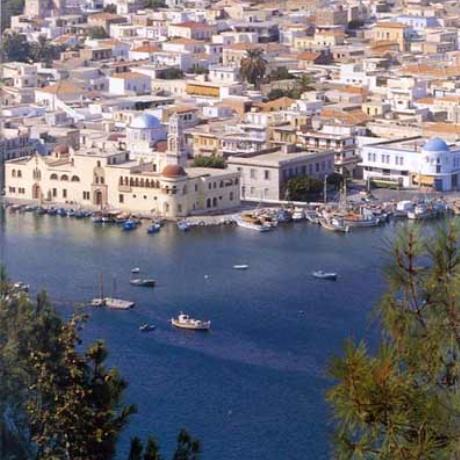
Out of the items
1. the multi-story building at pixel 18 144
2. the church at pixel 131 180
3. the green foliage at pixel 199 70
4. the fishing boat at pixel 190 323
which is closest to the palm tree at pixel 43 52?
the green foliage at pixel 199 70

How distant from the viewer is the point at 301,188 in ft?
28.6

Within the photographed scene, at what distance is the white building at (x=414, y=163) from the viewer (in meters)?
8.89

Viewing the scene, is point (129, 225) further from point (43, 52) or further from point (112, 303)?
point (43, 52)

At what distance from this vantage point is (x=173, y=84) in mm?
11531

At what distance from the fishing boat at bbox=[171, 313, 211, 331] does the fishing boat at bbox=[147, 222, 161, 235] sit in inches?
75.5

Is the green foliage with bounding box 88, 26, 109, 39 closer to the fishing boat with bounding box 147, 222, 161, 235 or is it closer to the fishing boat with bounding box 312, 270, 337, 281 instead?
the fishing boat with bounding box 147, 222, 161, 235

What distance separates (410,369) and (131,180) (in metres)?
6.91

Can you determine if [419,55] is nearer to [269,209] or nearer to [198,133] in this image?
[198,133]

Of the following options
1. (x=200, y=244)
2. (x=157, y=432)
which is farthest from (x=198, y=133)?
(x=157, y=432)

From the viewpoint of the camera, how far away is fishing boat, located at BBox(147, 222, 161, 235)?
317 inches

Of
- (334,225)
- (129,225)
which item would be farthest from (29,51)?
(334,225)

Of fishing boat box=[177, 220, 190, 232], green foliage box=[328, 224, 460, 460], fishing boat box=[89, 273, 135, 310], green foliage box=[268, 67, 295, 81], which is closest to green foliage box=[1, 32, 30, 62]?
green foliage box=[268, 67, 295, 81]

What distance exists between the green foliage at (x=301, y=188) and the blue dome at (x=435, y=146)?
0.60 m

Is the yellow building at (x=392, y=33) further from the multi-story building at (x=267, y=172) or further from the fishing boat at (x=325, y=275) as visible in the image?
the fishing boat at (x=325, y=275)
